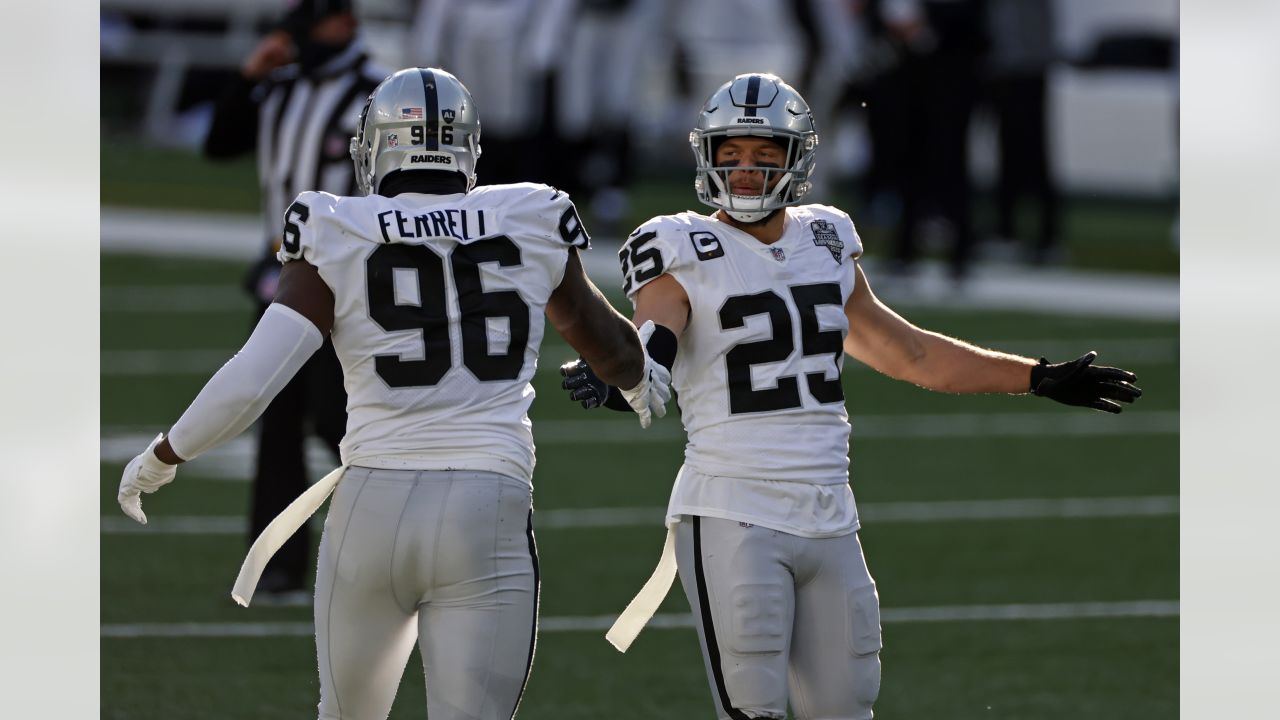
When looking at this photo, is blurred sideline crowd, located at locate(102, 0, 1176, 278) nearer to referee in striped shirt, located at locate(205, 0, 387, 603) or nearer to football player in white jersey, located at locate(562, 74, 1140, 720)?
referee in striped shirt, located at locate(205, 0, 387, 603)

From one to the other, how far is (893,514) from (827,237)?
4385 mm

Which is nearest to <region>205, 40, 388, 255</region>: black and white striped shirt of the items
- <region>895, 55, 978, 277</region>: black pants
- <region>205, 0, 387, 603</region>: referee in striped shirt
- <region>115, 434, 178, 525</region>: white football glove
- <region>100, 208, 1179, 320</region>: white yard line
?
<region>205, 0, 387, 603</region>: referee in striped shirt

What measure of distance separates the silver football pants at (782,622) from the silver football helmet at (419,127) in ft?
3.16

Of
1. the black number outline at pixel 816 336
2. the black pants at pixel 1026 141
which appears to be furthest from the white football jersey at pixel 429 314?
the black pants at pixel 1026 141

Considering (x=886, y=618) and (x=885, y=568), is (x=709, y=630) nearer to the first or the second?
(x=886, y=618)

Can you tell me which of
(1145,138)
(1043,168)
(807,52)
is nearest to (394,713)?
(1043,168)

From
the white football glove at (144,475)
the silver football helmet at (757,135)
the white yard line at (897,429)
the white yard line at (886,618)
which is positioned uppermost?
the silver football helmet at (757,135)

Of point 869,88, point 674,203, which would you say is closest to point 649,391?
point 869,88

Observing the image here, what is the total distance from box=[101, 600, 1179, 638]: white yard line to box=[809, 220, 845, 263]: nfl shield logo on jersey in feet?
8.54

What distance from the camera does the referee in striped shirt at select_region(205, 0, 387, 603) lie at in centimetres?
693

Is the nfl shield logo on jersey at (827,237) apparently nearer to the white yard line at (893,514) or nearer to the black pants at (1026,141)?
the white yard line at (893,514)

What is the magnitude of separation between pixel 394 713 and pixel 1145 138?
16.1 m

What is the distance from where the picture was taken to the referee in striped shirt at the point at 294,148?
6930 millimetres

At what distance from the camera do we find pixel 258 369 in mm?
4098
